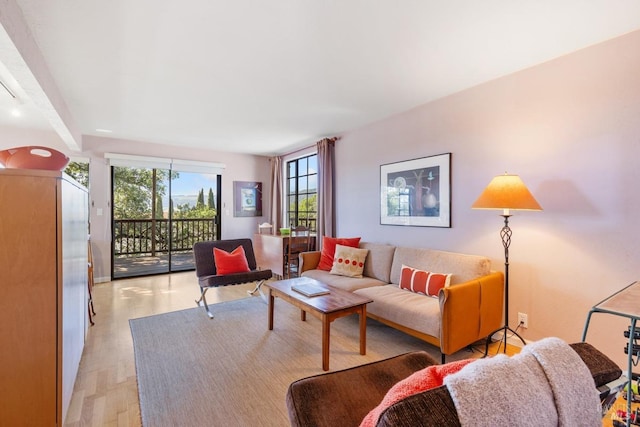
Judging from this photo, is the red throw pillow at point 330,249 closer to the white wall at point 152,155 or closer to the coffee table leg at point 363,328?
the coffee table leg at point 363,328

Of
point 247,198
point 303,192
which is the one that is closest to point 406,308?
point 303,192

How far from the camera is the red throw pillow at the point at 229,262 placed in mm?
3625

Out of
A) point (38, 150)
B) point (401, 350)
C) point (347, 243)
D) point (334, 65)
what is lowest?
point (401, 350)

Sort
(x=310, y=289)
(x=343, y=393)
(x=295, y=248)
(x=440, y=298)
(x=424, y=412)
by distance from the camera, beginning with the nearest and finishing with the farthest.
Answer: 1. (x=424, y=412)
2. (x=343, y=393)
3. (x=440, y=298)
4. (x=310, y=289)
5. (x=295, y=248)

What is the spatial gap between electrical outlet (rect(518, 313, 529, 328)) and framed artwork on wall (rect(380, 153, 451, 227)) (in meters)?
1.02

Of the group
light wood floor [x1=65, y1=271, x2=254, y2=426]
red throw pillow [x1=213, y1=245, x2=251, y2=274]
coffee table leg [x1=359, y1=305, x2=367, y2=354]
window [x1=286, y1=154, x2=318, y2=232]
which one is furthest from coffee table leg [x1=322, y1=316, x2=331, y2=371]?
window [x1=286, y1=154, x2=318, y2=232]

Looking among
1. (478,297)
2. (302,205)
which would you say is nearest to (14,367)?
(478,297)

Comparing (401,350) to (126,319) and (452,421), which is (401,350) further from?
(126,319)

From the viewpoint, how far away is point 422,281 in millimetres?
2834

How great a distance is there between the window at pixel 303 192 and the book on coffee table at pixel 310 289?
2.28 m

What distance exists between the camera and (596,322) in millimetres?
2166

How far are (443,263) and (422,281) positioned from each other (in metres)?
0.28

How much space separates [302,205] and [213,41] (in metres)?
3.71

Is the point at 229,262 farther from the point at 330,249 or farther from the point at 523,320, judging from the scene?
the point at 523,320
